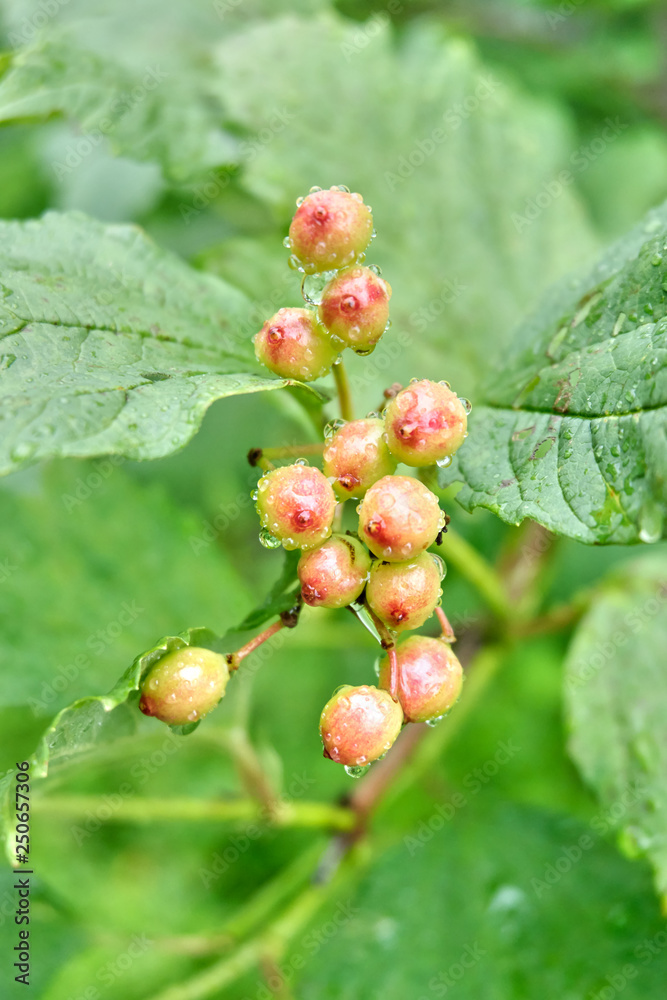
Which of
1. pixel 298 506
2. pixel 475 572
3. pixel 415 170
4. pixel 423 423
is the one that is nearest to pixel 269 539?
pixel 298 506

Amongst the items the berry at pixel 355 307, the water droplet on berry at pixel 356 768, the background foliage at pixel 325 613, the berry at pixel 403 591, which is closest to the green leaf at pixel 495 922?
the background foliage at pixel 325 613

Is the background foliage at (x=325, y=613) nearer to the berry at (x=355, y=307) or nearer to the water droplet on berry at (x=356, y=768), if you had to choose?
the berry at (x=355, y=307)

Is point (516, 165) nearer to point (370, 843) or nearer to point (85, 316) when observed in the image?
point (85, 316)

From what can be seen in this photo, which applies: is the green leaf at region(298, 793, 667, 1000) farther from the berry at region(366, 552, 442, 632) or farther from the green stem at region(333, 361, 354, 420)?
the green stem at region(333, 361, 354, 420)

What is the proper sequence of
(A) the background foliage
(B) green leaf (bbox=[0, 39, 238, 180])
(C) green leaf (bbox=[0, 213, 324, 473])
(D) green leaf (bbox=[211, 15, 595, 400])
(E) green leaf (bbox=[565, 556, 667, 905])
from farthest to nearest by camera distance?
(D) green leaf (bbox=[211, 15, 595, 400]), (B) green leaf (bbox=[0, 39, 238, 180]), (E) green leaf (bbox=[565, 556, 667, 905]), (A) the background foliage, (C) green leaf (bbox=[0, 213, 324, 473])

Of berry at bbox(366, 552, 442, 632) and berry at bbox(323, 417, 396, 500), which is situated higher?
berry at bbox(323, 417, 396, 500)

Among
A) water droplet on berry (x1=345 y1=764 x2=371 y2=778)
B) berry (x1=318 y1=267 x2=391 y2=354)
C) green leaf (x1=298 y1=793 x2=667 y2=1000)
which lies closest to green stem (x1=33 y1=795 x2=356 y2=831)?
green leaf (x1=298 y1=793 x2=667 y2=1000)

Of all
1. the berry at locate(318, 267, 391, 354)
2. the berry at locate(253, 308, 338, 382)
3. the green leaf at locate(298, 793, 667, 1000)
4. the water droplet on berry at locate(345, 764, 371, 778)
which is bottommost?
the green leaf at locate(298, 793, 667, 1000)
